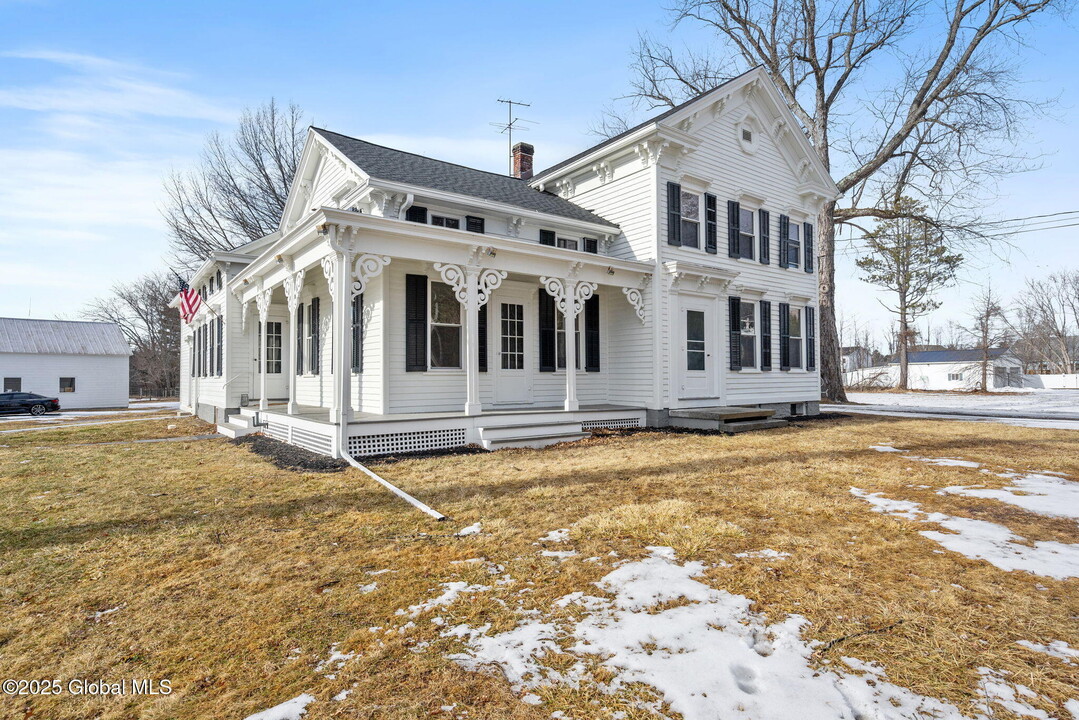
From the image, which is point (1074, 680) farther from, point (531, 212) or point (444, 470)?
point (531, 212)

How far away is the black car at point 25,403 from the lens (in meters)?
22.2

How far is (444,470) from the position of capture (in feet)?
23.1

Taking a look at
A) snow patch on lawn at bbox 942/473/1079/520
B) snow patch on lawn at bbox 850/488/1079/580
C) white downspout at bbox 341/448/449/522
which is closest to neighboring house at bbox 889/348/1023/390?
snow patch on lawn at bbox 942/473/1079/520

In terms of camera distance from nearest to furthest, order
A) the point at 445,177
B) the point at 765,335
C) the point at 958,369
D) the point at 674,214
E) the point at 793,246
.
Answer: the point at 445,177 < the point at 674,214 < the point at 765,335 < the point at 793,246 < the point at 958,369

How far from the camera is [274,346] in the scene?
13906mm

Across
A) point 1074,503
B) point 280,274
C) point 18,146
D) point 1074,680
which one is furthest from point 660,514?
point 18,146

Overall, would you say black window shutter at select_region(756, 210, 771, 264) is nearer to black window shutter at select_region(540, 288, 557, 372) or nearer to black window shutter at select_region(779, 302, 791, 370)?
black window shutter at select_region(779, 302, 791, 370)

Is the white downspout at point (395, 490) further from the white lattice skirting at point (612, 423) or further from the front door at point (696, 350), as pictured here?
the front door at point (696, 350)

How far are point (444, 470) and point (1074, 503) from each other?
6718 mm

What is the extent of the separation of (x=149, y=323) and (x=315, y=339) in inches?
1399

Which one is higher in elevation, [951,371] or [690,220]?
[690,220]

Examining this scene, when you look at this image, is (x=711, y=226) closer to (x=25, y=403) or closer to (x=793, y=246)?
(x=793, y=246)

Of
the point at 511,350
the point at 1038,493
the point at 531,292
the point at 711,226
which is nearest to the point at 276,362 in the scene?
the point at 511,350

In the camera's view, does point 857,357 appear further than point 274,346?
Yes
